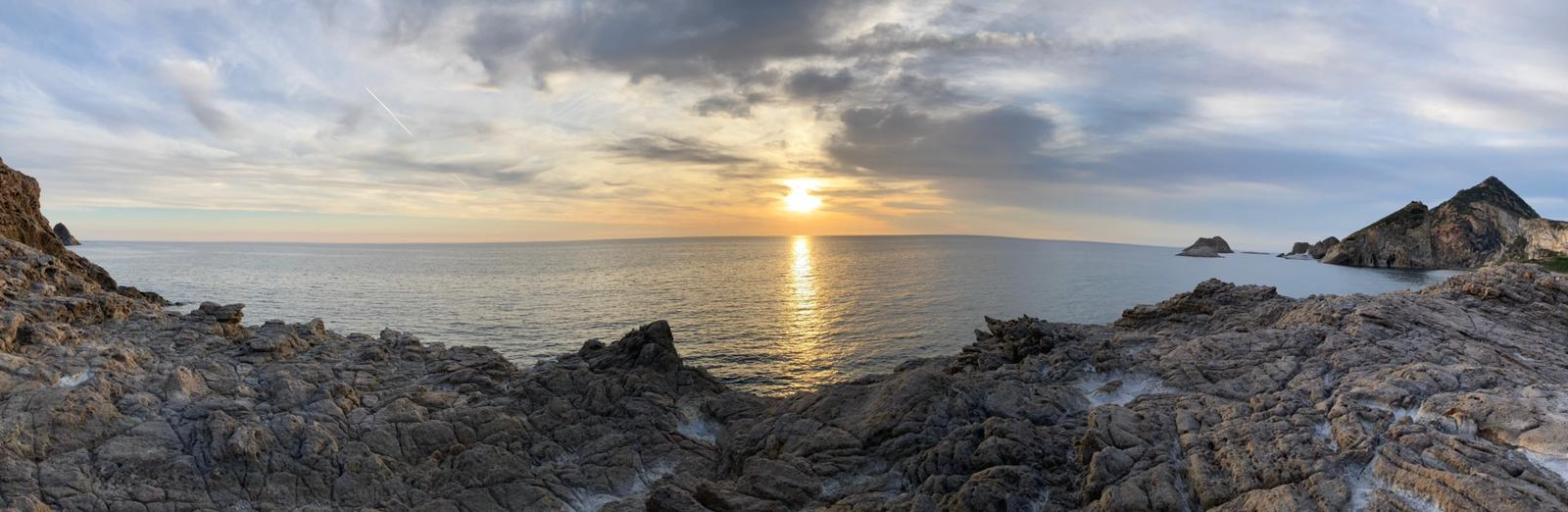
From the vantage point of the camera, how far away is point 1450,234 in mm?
130125

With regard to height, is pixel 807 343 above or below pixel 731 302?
below

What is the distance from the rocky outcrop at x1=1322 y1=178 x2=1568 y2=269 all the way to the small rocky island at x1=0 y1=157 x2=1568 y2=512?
136772 millimetres

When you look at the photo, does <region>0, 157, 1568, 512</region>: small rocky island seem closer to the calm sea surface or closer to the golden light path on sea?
the golden light path on sea

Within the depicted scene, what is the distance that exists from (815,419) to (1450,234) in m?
175

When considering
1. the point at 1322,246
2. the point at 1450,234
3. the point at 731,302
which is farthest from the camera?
the point at 1322,246

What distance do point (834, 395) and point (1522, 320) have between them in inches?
1048

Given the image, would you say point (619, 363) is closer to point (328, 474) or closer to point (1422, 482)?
point (328, 474)

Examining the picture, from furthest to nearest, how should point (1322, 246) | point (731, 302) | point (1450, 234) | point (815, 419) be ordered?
point (1322, 246)
point (1450, 234)
point (731, 302)
point (815, 419)

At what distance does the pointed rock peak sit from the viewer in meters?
129

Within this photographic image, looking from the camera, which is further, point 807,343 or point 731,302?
point 731,302

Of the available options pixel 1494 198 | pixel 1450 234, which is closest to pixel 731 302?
pixel 1450 234

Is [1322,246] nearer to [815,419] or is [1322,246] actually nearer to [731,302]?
[731,302]

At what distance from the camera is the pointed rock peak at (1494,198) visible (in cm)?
12862

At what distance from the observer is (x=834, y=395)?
22797mm
